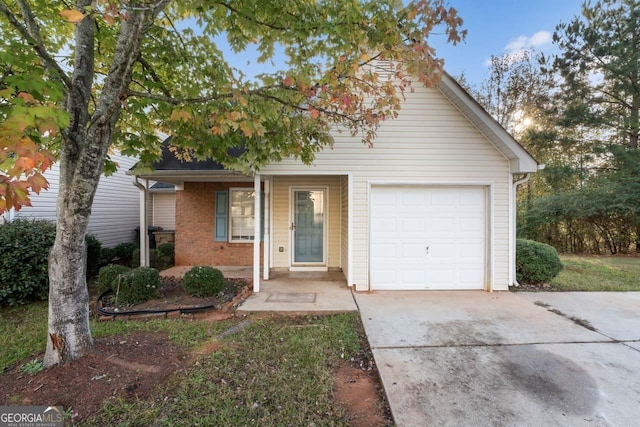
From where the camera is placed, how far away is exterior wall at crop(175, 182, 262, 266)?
8281 mm

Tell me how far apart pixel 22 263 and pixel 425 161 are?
7.86 meters

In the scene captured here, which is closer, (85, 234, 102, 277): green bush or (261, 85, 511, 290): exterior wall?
(261, 85, 511, 290): exterior wall

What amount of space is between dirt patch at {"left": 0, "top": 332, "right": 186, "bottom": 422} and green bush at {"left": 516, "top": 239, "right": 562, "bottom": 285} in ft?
22.7

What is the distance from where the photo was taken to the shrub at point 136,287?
5023 mm

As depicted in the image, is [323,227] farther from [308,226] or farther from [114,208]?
[114,208]

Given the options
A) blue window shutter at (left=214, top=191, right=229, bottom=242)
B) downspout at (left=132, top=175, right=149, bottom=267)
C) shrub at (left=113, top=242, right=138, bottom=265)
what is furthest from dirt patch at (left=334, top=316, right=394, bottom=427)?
shrub at (left=113, top=242, right=138, bottom=265)

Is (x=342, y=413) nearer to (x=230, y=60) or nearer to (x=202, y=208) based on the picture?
(x=230, y=60)

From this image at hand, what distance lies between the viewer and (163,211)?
10.9m

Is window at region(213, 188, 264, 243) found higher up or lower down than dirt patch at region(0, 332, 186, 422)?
higher up

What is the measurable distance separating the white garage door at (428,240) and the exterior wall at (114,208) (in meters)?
8.34

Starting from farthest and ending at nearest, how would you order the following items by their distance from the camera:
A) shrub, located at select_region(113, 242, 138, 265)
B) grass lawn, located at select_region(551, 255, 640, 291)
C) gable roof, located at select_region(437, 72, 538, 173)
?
shrub, located at select_region(113, 242, 138, 265), grass lawn, located at select_region(551, 255, 640, 291), gable roof, located at select_region(437, 72, 538, 173)

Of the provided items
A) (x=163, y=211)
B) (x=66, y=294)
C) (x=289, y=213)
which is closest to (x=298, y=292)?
(x=289, y=213)

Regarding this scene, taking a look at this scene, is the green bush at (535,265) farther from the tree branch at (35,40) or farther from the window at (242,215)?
the tree branch at (35,40)

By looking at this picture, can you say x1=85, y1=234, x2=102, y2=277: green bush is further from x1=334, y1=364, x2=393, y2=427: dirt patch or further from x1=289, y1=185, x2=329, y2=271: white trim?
x1=334, y1=364, x2=393, y2=427: dirt patch
